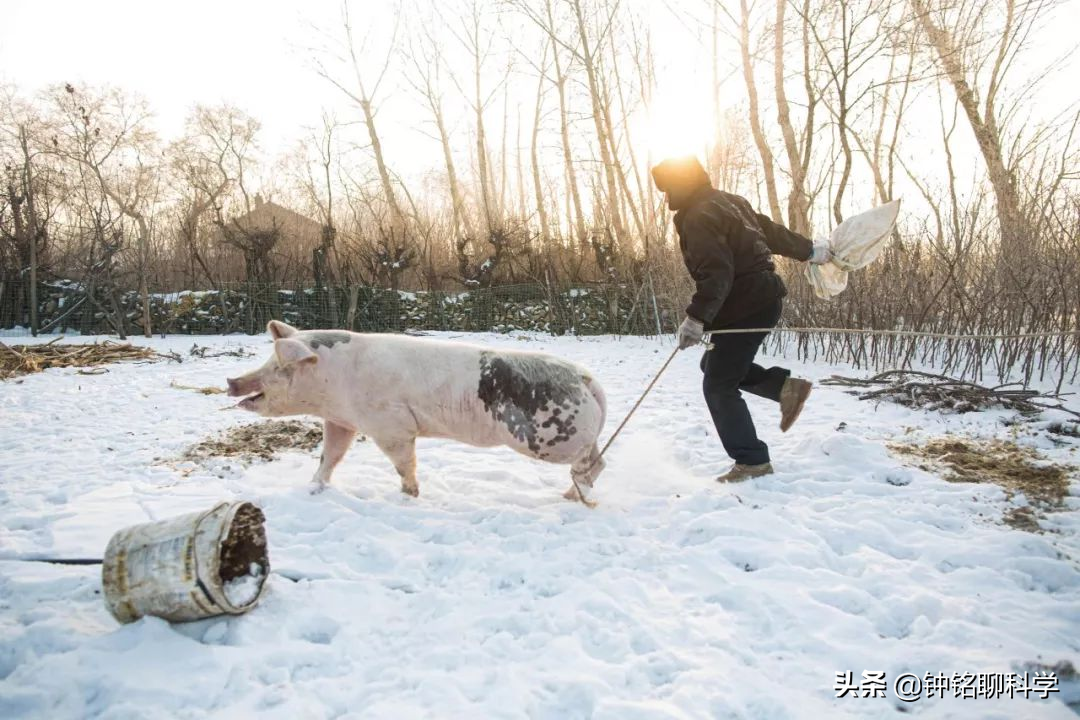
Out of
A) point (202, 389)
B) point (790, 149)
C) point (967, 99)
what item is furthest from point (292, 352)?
point (967, 99)

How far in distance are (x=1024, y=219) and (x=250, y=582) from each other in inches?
327

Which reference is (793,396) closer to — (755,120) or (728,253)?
(728,253)

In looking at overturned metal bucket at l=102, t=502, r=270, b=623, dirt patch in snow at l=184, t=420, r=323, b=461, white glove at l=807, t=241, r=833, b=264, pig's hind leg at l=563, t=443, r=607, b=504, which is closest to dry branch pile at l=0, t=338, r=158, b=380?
dirt patch in snow at l=184, t=420, r=323, b=461

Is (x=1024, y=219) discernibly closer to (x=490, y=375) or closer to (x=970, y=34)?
(x=490, y=375)

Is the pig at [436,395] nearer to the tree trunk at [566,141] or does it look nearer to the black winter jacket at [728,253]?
the black winter jacket at [728,253]

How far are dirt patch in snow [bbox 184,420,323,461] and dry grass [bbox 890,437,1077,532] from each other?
4.57 m

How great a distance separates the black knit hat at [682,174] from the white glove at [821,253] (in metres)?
0.90

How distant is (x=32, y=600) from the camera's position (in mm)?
2176

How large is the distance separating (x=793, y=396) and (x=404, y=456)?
2.53 m

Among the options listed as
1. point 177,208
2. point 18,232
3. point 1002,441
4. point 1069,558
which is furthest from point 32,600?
point 177,208

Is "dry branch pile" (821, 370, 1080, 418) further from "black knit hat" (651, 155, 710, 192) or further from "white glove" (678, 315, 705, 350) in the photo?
"black knit hat" (651, 155, 710, 192)

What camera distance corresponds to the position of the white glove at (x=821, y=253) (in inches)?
144

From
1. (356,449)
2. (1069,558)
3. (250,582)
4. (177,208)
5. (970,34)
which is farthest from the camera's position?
(177,208)

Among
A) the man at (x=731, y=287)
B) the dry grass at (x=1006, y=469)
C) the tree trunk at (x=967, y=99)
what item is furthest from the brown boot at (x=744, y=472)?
the tree trunk at (x=967, y=99)
